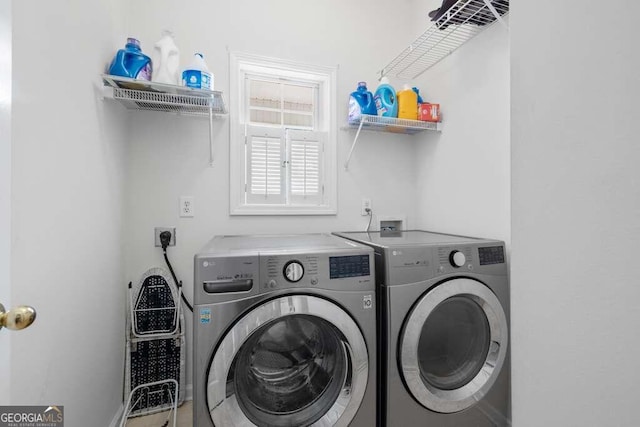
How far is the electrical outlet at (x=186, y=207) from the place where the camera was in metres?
1.75

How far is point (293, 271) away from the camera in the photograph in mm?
1107

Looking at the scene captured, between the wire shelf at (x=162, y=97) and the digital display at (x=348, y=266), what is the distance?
108 centimetres

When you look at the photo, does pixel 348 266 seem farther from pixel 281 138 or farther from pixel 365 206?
pixel 281 138

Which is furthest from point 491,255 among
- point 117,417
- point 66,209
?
point 117,417

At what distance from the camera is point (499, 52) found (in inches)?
→ 61.2

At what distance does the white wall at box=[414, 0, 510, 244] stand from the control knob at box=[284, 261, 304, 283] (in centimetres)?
117

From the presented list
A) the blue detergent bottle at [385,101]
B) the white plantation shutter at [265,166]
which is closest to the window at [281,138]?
the white plantation shutter at [265,166]

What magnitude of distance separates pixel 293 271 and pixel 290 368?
502 millimetres

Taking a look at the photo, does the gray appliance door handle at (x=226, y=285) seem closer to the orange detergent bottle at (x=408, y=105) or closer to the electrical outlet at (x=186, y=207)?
the electrical outlet at (x=186, y=207)

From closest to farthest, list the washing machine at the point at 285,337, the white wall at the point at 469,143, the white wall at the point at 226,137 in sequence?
the washing machine at the point at 285,337 < the white wall at the point at 469,143 < the white wall at the point at 226,137

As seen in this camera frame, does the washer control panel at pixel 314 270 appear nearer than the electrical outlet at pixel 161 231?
Yes

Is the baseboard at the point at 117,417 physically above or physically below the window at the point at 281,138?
below

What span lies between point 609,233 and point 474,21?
1657mm

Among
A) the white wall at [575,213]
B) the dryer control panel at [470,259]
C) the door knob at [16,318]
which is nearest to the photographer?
the white wall at [575,213]
